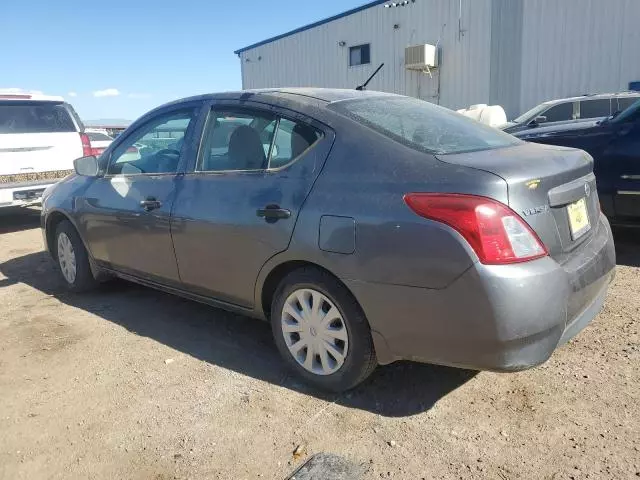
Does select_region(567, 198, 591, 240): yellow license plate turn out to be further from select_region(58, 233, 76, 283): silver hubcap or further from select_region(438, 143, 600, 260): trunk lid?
select_region(58, 233, 76, 283): silver hubcap

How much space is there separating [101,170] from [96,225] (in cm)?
45

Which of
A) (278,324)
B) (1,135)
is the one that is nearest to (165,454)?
(278,324)

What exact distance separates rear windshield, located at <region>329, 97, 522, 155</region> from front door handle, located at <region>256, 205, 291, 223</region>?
2.01 ft

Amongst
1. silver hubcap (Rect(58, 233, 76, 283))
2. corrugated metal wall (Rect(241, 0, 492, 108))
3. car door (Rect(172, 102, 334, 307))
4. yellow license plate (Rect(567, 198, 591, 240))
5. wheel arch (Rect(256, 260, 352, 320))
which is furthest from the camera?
corrugated metal wall (Rect(241, 0, 492, 108))

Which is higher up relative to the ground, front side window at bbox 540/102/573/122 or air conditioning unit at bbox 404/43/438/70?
air conditioning unit at bbox 404/43/438/70

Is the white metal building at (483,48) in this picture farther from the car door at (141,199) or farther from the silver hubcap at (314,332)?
the silver hubcap at (314,332)

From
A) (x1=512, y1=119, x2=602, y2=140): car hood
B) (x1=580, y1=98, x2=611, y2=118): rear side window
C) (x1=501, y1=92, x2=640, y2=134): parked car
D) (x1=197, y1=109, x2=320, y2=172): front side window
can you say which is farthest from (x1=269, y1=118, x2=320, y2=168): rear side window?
(x1=580, y1=98, x2=611, y2=118): rear side window

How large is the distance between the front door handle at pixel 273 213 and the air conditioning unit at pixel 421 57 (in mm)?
14687

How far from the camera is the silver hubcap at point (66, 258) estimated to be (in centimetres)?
465

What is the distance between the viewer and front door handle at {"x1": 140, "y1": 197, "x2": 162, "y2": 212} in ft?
11.7

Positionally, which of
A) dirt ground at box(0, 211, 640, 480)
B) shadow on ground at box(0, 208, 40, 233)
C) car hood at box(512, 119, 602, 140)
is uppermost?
car hood at box(512, 119, 602, 140)

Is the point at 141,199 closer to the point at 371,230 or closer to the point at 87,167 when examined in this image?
the point at 87,167

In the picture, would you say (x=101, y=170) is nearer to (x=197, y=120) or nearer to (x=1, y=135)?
(x=197, y=120)

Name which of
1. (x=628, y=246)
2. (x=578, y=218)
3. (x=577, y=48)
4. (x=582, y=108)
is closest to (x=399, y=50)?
(x=577, y=48)
